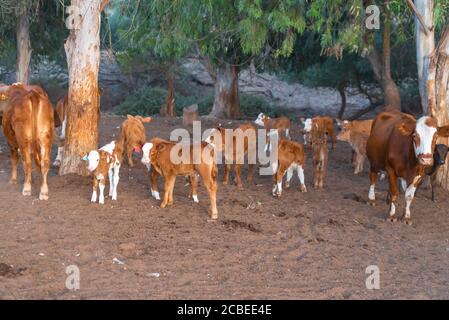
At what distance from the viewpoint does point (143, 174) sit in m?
14.9

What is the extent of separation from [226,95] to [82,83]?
12.6 metres

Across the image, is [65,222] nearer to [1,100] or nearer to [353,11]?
[1,100]

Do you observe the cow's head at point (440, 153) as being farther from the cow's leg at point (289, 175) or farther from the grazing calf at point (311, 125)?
the grazing calf at point (311, 125)

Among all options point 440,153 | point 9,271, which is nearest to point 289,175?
point 440,153

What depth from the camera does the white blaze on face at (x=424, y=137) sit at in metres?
11.6

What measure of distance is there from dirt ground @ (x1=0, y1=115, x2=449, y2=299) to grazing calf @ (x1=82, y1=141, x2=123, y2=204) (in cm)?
27

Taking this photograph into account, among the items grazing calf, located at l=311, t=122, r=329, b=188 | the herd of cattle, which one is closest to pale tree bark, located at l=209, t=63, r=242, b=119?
grazing calf, located at l=311, t=122, r=329, b=188

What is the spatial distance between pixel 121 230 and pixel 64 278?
2.39 meters

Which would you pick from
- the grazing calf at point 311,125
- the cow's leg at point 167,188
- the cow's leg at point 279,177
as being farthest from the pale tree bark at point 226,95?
the cow's leg at point 167,188

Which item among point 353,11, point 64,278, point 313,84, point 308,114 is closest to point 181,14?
point 353,11

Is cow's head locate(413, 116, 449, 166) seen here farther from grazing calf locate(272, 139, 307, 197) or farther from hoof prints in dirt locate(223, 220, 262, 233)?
hoof prints in dirt locate(223, 220, 262, 233)

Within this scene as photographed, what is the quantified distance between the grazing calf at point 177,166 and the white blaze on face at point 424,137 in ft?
10.4

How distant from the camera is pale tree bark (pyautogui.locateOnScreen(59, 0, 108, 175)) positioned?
13523 mm

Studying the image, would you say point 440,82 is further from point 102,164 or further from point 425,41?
point 102,164
